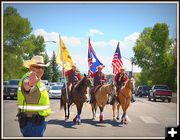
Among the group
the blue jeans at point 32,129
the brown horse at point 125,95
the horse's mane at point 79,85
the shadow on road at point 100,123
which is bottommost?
the shadow on road at point 100,123

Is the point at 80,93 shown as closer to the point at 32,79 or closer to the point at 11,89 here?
the point at 32,79

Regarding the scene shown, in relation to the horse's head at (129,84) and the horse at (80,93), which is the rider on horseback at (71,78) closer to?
the horse at (80,93)

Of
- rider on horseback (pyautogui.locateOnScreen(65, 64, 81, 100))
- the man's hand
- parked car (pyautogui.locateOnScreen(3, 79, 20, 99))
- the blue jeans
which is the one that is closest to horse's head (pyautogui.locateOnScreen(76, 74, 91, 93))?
rider on horseback (pyautogui.locateOnScreen(65, 64, 81, 100))

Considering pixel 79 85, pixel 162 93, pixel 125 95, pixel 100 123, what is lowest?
pixel 100 123

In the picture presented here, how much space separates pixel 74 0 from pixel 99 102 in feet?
20.0

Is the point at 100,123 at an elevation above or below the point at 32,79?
below

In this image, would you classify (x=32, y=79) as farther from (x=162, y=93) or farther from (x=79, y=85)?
(x=162, y=93)

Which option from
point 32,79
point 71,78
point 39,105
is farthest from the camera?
point 71,78

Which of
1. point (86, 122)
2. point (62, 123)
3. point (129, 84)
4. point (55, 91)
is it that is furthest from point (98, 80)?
point (55, 91)

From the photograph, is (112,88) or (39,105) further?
(112,88)

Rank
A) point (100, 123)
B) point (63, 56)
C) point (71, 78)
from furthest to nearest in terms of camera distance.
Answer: point (71, 78), point (100, 123), point (63, 56)

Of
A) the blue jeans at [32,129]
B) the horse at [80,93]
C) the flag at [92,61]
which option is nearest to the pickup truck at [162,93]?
the flag at [92,61]

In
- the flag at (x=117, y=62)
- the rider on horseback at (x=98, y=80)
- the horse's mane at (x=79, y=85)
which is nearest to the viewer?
the horse's mane at (x=79, y=85)

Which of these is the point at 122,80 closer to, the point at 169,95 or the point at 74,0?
the point at 74,0
